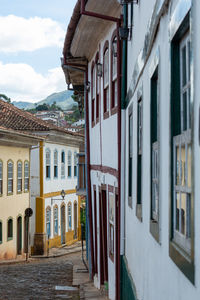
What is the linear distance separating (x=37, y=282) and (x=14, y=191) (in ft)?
38.0

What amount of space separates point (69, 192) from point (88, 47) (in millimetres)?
24676

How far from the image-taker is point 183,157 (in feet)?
12.7

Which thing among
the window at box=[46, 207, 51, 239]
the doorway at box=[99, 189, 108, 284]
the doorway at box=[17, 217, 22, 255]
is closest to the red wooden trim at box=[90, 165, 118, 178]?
the doorway at box=[99, 189, 108, 284]

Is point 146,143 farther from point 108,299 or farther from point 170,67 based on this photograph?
point 108,299

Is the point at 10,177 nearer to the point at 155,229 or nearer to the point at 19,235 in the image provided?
the point at 19,235

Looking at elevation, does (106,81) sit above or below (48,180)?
above

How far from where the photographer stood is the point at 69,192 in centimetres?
3950

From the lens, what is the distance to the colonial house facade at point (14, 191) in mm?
27672

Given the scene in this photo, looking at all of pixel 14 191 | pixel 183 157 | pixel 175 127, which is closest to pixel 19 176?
pixel 14 191

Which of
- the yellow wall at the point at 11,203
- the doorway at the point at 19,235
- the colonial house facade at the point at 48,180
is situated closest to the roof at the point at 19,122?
the colonial house facade at the point at 48,180

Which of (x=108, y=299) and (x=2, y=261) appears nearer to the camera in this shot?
(x=108, y=299)

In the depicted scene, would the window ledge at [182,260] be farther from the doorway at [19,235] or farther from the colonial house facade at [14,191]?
the doorway at [19,235]

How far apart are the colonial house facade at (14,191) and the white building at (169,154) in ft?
63.8

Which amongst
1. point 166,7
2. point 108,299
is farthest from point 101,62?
point 166,7
